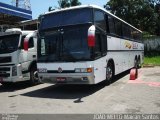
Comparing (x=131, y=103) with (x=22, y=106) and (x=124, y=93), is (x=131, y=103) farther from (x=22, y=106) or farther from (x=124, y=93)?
(x=22, y=106)

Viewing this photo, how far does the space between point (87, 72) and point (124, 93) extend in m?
1.63

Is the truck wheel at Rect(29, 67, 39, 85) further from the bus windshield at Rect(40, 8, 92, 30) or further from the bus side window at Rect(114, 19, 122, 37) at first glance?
the bus side window at Rect(114, 19, 122, 37)

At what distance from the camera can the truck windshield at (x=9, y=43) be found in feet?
42.6

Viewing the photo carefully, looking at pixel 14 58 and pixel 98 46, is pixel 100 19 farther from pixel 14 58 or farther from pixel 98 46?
pixel 14 58

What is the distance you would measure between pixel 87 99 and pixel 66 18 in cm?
333

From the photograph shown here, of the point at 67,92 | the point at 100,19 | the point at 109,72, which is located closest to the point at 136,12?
the point at 109,72

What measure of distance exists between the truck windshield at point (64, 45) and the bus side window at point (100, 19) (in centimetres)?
84

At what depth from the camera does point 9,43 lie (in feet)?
43.3

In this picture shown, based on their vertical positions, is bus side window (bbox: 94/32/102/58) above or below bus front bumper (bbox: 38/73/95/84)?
above

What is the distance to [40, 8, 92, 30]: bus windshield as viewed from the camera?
1107 cm

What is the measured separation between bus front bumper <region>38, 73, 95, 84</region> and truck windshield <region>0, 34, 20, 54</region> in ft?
7.72

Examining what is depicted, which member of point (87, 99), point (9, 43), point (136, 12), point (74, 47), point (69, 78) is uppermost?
point (136, 12)

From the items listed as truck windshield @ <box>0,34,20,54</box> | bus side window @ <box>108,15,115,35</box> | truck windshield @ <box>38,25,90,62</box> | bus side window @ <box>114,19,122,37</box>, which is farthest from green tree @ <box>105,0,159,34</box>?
truck windshield @ <box>38,25,90,62</box>

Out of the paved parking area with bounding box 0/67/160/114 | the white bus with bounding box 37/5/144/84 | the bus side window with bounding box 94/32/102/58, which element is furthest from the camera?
the bus side window with bounding box 94/32/102/58
